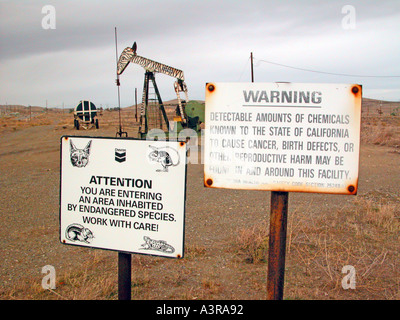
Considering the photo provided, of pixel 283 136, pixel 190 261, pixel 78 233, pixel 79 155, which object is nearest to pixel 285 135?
pixel 283 136

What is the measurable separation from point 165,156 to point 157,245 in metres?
0.56

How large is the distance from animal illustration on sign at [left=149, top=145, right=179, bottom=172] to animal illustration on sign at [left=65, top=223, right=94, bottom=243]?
26.5 inches

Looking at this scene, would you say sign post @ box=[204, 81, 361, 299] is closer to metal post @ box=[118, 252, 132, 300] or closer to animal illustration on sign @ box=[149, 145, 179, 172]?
animal illustration on sign @ box=[149, 145, 179, 172]

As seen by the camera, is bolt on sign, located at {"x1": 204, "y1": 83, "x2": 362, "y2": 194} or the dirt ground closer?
bolt on sign, located at {"x1": 204, "y1": 83, "x2": 362, "y2": 194}

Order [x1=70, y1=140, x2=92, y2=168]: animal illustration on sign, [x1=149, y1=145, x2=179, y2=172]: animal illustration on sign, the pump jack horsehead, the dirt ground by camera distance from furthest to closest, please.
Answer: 1. the pump jack horsehead
2. the dirt ground
3. [x1=70, y1=140, x2=92, y2=168]: animal illustration on sign
4. [x1=149, y1=145, x2=179, y2=172]: animal illustration on sign

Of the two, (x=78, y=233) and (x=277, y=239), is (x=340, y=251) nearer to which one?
(x=277, y=239)

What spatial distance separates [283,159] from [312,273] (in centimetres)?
223

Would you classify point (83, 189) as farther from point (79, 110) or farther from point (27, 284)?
point (79, 110)

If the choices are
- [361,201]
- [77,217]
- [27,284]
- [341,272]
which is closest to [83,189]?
[77,217]

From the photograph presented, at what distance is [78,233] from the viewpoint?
250 centimetres

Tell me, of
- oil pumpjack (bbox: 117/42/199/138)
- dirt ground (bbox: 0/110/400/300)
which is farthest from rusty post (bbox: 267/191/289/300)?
oil pumpjack (bbox: 117/42/199/138)

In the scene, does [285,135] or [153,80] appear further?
[153,80]

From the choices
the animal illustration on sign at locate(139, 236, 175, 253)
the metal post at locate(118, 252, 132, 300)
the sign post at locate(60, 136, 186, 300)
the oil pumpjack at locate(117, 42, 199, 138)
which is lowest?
the metal post at locate(118, 252, 132, 300)

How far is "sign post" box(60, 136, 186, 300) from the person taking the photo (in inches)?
90.1
